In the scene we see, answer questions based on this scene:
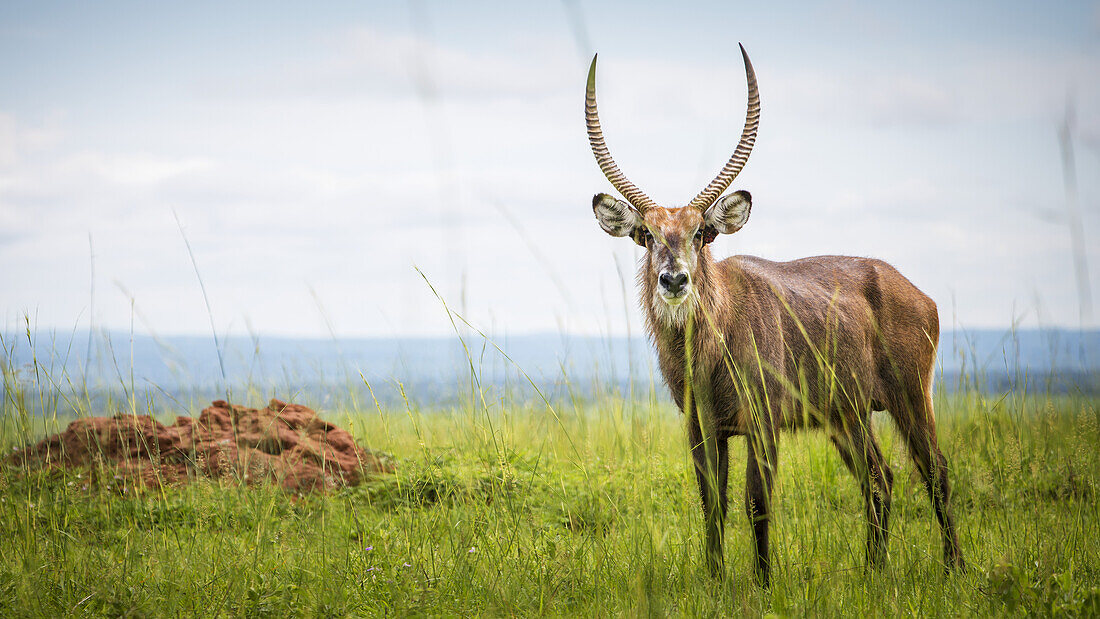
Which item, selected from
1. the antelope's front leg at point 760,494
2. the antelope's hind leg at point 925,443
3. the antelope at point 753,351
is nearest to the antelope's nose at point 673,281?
the antelope at point 753,351

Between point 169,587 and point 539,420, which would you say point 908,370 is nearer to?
point 539,420

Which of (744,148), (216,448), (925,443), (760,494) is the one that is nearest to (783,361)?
(760,494)

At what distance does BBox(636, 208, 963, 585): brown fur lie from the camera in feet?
14.4

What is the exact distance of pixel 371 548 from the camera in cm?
422

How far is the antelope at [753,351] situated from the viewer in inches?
171

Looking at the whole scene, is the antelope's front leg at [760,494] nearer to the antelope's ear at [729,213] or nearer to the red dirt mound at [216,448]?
the antelope's ear at [729,213]

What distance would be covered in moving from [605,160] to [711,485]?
199 centimetres

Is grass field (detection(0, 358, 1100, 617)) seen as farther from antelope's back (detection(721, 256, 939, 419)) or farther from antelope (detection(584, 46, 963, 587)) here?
antelope's back (detection(721, 256, 939, 419))

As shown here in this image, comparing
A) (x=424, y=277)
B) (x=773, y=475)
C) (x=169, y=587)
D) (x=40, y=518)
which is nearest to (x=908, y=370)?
(x=773, y=475)

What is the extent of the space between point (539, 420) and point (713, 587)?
308cm

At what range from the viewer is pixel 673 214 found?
15.5ft

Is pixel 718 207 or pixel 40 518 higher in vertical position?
pixel 718 207

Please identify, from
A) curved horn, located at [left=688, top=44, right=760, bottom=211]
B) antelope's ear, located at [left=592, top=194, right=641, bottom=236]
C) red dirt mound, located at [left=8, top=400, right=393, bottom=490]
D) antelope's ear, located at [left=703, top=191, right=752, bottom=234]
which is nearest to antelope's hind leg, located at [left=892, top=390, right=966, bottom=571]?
antelope's ear, located at [left=703, top=191, right=752, bottom=234]

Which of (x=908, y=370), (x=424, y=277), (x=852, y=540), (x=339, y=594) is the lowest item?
(x=852, y=540)
